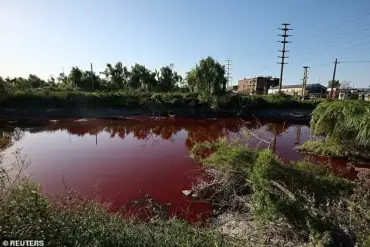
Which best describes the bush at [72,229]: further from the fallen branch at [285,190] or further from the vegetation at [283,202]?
the fallen branch at [285,190]

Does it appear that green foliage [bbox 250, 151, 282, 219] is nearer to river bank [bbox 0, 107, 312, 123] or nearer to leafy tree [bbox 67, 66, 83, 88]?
river bank [bbox 0, 107, 312, 123]

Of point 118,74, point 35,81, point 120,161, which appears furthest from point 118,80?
point 120,161

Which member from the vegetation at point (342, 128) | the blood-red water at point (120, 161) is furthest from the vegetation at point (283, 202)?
the vegetation at point (342, 128)

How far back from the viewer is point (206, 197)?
23.0ft

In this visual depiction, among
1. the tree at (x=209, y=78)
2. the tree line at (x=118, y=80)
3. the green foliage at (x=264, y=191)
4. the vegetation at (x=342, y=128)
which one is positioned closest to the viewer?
the green foliage at (x=264, y=191)

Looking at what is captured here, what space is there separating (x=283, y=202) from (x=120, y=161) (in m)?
7.43

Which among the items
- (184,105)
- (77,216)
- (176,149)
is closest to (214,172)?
(77,216)

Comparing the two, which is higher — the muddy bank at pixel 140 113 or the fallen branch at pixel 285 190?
the fallen branch at pixel 285 190

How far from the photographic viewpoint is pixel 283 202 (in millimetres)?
4512

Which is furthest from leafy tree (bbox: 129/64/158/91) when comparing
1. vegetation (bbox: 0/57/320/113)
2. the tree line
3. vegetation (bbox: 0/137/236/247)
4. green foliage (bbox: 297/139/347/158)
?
→ vegetation (bbox: 0/137/236/247)

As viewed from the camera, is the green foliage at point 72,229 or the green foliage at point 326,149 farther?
the green foliage at point 326,149

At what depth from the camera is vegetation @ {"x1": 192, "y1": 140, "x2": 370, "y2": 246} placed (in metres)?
3.81

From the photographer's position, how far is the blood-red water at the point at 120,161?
7.41 m

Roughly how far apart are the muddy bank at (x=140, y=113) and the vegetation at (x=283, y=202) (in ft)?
62.2
